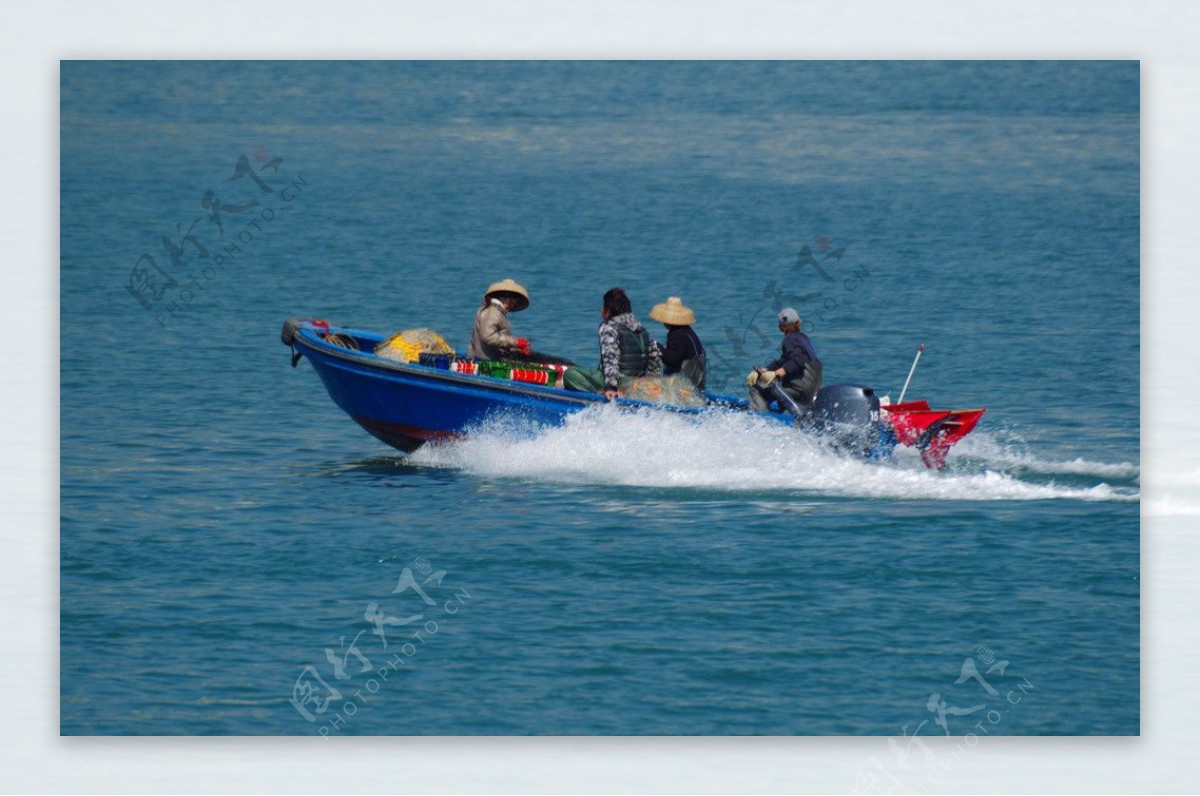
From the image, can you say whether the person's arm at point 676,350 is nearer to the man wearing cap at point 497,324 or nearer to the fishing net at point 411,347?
the man wearing cap at point 497,324

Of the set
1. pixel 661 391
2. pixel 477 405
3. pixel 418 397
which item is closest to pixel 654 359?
pixel 661 391

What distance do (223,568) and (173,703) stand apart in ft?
8.30

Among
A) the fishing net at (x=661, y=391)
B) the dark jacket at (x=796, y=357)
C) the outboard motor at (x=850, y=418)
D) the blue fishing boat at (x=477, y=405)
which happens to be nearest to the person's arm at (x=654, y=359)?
the fishing net at (x=661, y=391)

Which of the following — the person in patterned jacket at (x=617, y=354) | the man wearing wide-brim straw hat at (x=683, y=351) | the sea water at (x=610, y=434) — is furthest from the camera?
the man wearing wide-brim straw hat at (x=683, y=351)

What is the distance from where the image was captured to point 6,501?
11758 millimetres

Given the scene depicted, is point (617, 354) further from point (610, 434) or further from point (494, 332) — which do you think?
point (494, 332)

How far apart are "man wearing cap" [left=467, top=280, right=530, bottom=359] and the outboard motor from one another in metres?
2.44

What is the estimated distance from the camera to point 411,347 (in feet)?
54.9

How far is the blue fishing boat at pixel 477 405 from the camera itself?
1553 centimetres

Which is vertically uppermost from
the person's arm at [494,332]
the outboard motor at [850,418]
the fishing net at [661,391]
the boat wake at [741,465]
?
the person's arm at [494,332]

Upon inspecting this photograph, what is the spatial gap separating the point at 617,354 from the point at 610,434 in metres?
0.60

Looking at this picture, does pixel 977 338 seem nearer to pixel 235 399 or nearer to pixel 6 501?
pixel 235 399

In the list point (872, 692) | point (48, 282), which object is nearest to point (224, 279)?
point (48, 282)

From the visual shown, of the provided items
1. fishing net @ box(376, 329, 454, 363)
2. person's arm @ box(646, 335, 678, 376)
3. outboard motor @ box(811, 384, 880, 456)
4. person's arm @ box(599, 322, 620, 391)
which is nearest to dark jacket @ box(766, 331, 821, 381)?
outboard motor @ box(811, 384, 880, 456)
